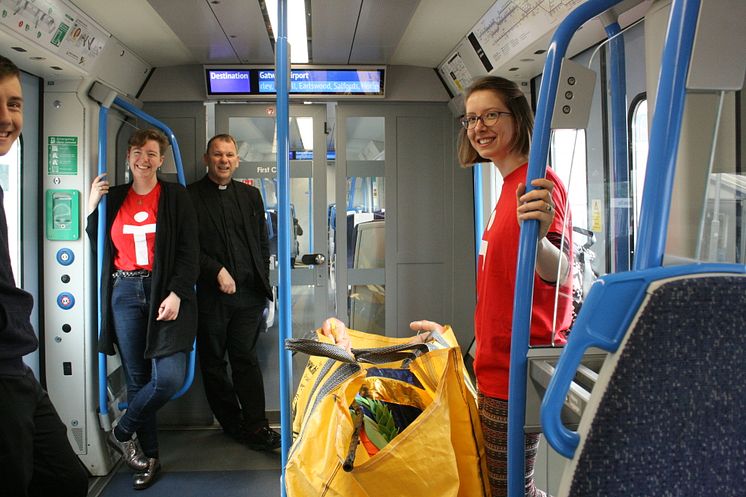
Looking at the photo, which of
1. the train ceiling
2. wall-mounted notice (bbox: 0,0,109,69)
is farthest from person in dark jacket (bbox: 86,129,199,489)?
the train ceiling

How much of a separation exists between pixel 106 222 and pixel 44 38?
103 centimetres

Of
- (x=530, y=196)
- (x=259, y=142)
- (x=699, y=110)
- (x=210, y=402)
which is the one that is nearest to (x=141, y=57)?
(x=259, y=142)

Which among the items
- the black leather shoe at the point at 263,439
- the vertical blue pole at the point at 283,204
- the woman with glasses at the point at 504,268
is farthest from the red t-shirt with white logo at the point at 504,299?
the black leather shoe at the point at 263,439

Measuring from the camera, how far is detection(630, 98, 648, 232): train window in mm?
2234

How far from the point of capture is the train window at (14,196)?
10.5 feet

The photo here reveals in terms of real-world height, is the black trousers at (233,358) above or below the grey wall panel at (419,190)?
below

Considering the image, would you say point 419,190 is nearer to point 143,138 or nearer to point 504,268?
point 143,138

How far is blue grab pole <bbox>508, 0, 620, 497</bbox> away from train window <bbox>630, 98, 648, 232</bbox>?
1.15 m

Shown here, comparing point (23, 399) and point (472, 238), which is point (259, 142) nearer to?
point (472, 238)

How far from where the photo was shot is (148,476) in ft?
11.3

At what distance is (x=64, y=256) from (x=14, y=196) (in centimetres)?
42

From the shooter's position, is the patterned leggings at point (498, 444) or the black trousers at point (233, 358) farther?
the black trousers at point (233, 358)

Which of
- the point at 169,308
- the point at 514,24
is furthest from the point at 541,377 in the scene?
the point at 169,308

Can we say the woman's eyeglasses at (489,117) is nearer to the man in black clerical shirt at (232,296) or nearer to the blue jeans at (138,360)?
the blue jeans at (138,360)
